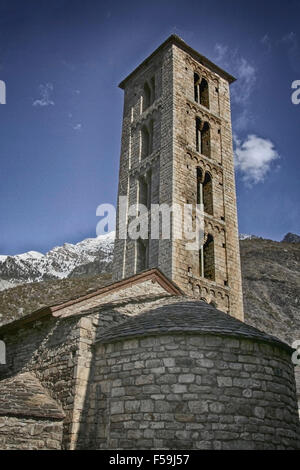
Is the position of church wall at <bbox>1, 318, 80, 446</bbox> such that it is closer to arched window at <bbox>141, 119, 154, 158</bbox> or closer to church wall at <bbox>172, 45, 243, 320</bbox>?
church wall at <bbox>172, 45, 243, 320</bbox>

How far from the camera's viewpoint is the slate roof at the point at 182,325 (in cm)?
822

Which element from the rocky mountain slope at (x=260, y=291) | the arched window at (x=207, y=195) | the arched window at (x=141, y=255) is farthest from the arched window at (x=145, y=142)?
the rocky mountain slope at (x=260, y=291)

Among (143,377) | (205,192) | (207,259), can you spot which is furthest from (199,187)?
(143,377)

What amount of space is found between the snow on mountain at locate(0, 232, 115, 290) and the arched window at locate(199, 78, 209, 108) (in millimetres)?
11569

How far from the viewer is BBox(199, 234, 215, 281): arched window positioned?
17.6 meters

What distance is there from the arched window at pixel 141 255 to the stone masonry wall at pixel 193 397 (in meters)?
9.26

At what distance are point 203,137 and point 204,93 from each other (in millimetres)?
2939

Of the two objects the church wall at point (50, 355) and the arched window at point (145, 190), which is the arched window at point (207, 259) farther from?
the church wall at point (50, 355)

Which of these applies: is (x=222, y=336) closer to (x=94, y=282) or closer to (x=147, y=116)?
(x=147, y=116)

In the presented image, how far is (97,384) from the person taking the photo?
8656 millimetres

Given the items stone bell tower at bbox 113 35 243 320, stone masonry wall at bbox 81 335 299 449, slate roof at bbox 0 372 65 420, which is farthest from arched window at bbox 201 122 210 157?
slate roof at bbox 0 372 65 420

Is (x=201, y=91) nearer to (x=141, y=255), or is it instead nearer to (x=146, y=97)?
(x=146, y=97)

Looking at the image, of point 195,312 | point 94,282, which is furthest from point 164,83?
point 94,282

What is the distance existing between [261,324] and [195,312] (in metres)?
21.6
